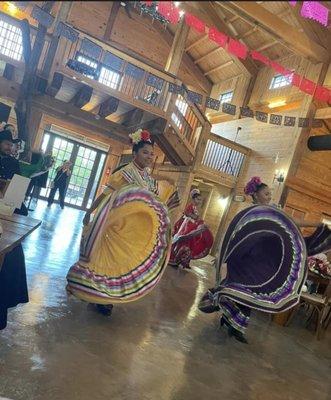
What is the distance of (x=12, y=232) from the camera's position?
1.70 m

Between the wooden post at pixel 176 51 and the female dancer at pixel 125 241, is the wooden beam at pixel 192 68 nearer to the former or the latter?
the wooden post at pixel 176 51

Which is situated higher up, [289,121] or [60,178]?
[289,121]

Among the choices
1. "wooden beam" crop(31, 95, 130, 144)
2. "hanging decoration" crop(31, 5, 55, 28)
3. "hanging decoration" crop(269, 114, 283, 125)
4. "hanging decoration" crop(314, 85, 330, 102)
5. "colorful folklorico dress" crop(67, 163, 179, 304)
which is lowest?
"colorful folklorico dress" crop(67, 163, 179, 304)

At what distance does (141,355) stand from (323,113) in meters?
8.62

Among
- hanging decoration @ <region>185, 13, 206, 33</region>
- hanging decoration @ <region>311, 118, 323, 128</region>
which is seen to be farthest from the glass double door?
hanging decoration @ <region>185, 13, 206, 33</region>

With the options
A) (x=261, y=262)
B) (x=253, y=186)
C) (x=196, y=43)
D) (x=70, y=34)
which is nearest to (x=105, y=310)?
(x=261, y=262)

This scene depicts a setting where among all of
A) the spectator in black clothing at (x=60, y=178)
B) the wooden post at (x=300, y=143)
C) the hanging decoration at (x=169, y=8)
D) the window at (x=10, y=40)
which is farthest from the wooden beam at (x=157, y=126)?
the hanging decoration at (x=169, y=8)

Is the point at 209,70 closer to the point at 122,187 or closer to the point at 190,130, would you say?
the point at 190,130

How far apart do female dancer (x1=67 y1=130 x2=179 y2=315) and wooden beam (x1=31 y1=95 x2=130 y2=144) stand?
303 inches

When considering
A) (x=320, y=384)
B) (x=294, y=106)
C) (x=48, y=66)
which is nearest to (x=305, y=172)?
(x=294, y=106)

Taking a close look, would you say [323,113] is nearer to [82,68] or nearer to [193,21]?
[82,68]

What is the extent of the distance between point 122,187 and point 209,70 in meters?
11.5

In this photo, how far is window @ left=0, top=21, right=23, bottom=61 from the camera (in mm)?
8367

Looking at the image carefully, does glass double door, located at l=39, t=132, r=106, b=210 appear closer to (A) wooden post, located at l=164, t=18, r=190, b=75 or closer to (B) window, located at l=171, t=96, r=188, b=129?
(B) window, located at l=171, t=96, r=188, b=129
